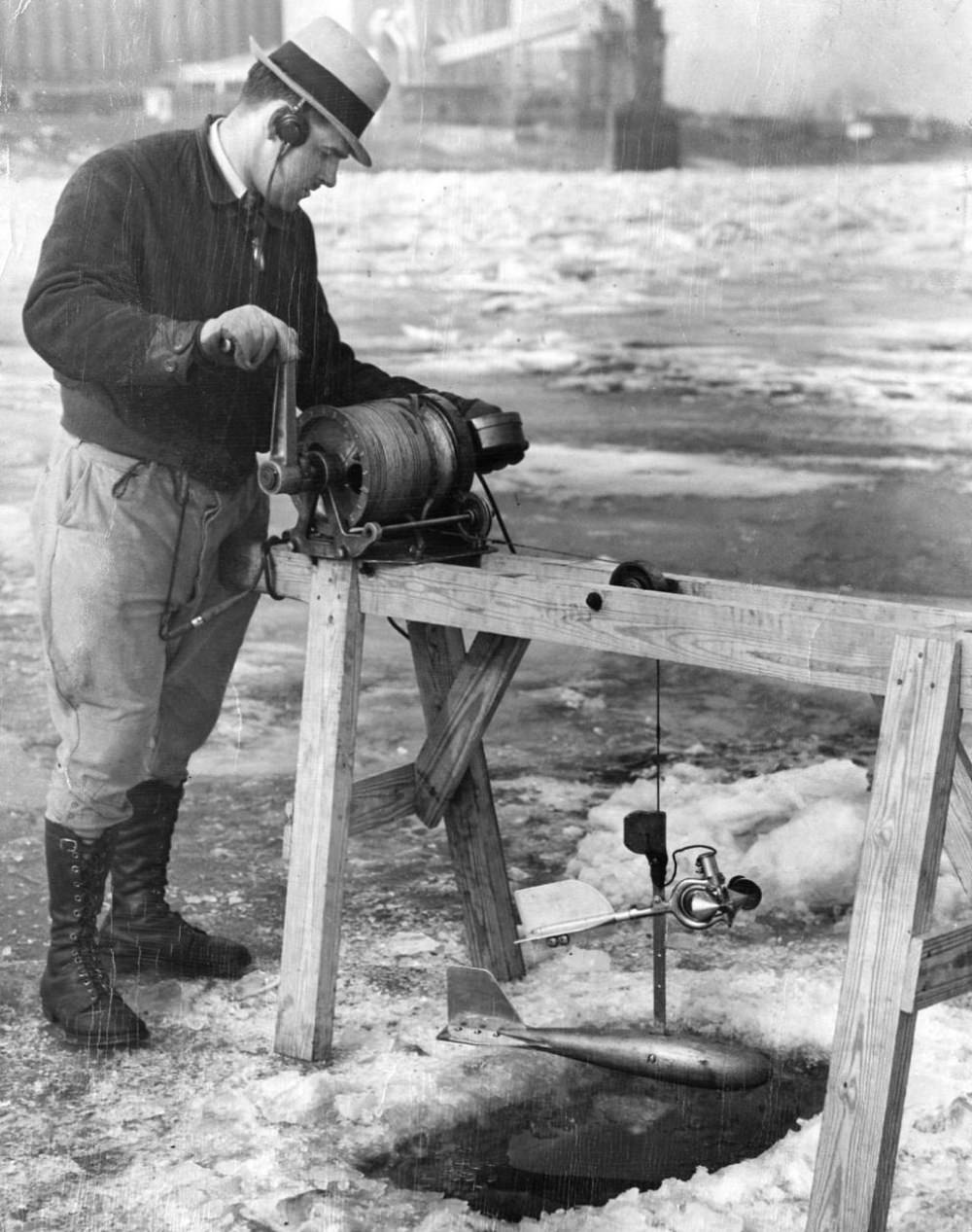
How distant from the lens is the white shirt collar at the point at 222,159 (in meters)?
3.41

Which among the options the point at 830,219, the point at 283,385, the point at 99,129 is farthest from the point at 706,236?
the point at 283,385

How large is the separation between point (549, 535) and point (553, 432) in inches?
19.4

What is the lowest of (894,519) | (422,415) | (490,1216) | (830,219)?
(490,1216)

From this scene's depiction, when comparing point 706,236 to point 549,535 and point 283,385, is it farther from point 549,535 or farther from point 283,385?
point 283,385

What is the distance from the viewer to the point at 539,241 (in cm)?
666

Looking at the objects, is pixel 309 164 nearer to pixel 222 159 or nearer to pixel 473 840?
pixel 222 159

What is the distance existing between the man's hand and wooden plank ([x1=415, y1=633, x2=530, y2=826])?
76cm

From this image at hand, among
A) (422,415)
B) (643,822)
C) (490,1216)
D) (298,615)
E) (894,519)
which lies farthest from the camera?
(894,519)

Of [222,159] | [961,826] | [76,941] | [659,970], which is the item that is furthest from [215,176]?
[961,826]

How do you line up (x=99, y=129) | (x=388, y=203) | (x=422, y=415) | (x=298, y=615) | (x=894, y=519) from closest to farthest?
(x=422, y=415) → (x=99, y=129) → (x=388, y=203) → (x=298, y=615) → (x=894, y=519)

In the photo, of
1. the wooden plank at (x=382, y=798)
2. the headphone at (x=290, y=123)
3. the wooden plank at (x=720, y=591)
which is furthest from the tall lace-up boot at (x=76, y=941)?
the headphone at (x=290, y=123)

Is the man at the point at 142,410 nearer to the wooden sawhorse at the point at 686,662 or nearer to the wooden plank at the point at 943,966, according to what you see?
the wooden sawhorse at the point at 686,662

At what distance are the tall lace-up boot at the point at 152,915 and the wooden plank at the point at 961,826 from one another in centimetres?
169

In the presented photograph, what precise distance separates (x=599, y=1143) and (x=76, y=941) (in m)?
1.24
